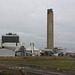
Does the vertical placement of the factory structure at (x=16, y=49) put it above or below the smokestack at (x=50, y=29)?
below

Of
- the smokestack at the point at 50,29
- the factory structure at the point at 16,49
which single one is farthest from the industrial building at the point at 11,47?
the smokestack at the point at 50,29

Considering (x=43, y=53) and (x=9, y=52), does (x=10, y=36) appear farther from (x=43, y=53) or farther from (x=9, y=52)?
(x=9, y=52)

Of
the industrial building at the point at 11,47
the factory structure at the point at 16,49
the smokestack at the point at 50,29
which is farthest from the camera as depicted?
the smokestack at the point at 50,29

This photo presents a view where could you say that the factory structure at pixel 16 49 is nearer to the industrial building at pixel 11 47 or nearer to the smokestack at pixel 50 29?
the industrial building at pixel 11 47

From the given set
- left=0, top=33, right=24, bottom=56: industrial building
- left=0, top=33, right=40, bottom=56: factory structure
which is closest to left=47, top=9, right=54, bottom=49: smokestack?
left=0, top=33, right=40, bottom=56: factory structure

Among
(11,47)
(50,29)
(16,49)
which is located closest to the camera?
(16,49)

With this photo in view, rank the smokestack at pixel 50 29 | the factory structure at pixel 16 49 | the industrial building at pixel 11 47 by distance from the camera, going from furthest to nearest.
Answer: the smokestack at pixel 50 29 < the factory structure at pixel 16 49 < the industrial building at pixel 11 47

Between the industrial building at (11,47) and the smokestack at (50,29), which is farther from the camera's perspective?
the smokestack at (50,29)

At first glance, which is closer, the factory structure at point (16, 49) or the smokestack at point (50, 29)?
the factory structure at point (16, 49)

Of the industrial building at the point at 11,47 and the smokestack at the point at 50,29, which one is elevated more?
the smokestack at the point at 50,29

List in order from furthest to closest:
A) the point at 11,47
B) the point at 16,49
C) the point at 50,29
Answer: the point at 50,29 < the point at 11,47 < the point at 16,49

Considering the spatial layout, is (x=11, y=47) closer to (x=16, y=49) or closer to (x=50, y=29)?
(x=16, y=49)

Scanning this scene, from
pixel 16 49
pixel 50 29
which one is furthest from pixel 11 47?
pixel 50 29

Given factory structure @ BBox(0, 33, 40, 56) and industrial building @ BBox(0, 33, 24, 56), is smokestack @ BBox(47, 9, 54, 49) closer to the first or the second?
factory structure @ BBox(0, 33, 40, 56)
